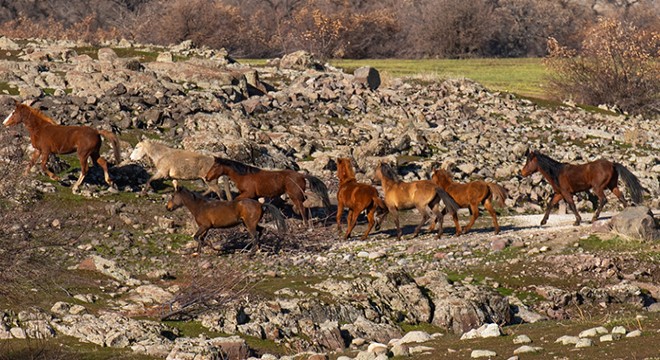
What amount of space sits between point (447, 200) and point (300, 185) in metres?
3.28

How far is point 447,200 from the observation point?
2242cm

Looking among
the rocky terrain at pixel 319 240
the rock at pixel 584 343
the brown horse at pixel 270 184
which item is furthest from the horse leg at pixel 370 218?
the rock at pixel 584 343

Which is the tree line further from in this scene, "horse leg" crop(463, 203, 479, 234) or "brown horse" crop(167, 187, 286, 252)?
"brown horse" crop(167, 187, 286, 252)

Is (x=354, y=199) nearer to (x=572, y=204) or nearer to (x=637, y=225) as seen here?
(x=572, y=204)

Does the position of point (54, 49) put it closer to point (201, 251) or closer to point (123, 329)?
point (201, 251)

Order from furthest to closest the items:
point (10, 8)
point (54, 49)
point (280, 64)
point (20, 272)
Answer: point (10, 8) < point (280, 64) < point (54, 49) < point (20, 272)

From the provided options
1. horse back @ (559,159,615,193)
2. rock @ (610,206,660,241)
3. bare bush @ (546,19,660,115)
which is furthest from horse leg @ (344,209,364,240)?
bare bush @ (546,19,660,115)

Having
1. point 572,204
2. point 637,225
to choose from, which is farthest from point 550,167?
point 637,225

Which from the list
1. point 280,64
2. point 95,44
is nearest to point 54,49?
point 95,44

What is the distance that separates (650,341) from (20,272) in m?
6.65

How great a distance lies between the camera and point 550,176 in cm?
2445

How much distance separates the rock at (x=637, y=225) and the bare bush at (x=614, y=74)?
24.7m

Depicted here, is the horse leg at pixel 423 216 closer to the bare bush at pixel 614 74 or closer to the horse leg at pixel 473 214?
the horse leg at pixel 473 214

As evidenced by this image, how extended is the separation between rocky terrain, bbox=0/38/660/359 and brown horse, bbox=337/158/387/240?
0.46m
